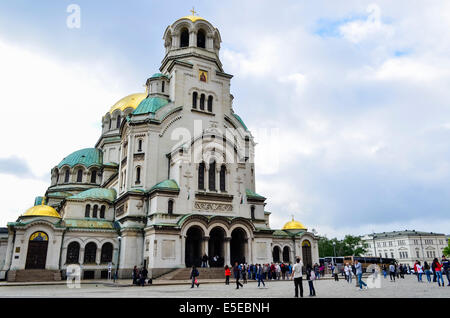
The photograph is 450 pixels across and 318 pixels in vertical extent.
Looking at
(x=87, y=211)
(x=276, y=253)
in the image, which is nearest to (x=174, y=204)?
(x=87, y=211)

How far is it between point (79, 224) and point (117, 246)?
4.53 metres

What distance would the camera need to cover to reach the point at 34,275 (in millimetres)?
32531

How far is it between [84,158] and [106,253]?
879 inches

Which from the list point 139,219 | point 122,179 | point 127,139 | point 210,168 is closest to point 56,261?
point 139,219

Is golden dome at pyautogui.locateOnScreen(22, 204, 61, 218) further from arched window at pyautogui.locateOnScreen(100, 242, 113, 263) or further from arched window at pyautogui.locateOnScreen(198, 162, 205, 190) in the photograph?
arched window at pyautogui.locateOnScreen(198, 162, 205, 190)

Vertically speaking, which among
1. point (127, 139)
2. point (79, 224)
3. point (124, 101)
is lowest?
point (79, 224)

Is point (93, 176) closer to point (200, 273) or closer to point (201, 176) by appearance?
point (201, 176)

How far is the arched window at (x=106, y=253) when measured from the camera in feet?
118

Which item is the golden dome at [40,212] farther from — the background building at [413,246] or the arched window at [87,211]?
the background building at [413,246]
